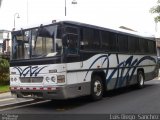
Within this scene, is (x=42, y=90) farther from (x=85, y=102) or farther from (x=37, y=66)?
(x=85, y=102)

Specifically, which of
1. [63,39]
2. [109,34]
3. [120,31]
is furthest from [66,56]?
[120,31]

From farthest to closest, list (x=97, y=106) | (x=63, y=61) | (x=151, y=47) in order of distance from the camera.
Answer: (x=151, y=47)
(x=97, y=106)
(x=63, y=61)

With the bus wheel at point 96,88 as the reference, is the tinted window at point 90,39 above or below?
above

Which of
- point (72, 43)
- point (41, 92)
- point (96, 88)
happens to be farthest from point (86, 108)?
point (72, 43)

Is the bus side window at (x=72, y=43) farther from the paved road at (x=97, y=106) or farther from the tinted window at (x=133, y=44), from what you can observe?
the tinted window at (x=133, y=44)

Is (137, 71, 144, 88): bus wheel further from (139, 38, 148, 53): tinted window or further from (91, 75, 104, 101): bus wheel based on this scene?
(91, 75, 104, 101): bus wheel

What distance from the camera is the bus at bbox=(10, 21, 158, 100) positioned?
12.5 metres

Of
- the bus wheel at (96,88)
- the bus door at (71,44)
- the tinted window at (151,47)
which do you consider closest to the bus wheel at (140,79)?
the tinted window at (151,47)

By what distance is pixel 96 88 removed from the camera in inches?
572

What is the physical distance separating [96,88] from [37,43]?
3.06m

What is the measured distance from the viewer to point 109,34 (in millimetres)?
16141

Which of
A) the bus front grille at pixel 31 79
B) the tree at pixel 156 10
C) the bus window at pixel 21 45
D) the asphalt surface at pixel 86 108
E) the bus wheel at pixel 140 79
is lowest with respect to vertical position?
the asphalt surface at pixel 86 108

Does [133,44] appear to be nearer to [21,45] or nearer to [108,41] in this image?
[108,41]

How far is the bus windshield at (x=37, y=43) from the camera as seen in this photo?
12.6m
